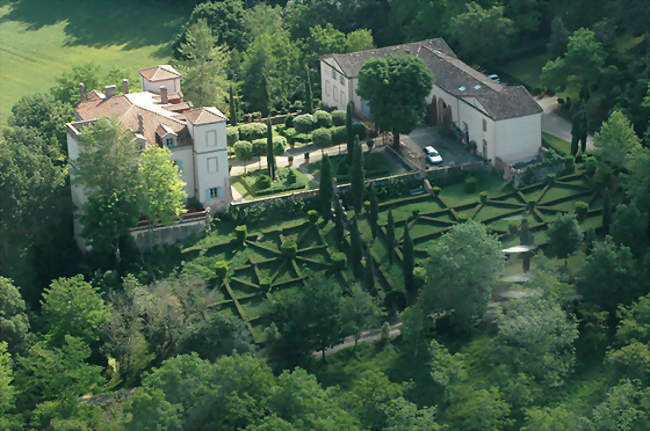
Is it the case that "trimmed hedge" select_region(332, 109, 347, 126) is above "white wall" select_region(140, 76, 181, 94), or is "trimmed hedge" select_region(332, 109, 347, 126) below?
below

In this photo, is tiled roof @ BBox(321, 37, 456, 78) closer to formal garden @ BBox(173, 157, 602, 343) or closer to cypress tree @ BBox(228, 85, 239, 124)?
cypress tree @ BBox(228, 85, 239, 124)

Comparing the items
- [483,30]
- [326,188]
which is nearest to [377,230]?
[326,188]

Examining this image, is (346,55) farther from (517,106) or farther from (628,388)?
(628,388)

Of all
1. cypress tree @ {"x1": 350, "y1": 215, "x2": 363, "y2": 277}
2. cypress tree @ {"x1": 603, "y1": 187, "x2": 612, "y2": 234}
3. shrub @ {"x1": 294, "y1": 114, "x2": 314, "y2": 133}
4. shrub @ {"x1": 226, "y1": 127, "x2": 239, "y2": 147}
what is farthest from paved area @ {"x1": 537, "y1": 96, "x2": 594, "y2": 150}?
shrub @ {"x1": 226, "y1": 127, "x2": 239, "y2": 147}

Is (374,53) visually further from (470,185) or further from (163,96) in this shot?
(163,96)

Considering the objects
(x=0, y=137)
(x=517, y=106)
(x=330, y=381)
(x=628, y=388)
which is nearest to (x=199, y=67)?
(x=0, y=137)

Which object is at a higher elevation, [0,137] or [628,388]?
[0,137]
